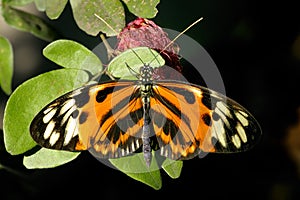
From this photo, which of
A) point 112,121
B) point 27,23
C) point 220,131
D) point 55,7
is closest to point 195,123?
point 220,131

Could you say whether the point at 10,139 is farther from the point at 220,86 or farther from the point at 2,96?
the point at 2,96

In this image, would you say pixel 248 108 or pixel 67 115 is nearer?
pixel 67 115

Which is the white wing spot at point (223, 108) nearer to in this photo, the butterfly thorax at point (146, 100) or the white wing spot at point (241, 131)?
the white wing spot at point (241, 131)

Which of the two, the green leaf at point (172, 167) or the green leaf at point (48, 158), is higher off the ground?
the green leaf at point (172, 167)

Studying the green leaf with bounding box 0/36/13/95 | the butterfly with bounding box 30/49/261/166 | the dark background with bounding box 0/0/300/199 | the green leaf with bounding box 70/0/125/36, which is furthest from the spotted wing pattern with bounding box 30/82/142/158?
the dark background with bounding box 0/0/300/199

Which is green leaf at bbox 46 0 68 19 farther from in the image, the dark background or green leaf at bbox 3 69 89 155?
the dark background

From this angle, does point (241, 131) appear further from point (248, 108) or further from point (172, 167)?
point (248, 108)

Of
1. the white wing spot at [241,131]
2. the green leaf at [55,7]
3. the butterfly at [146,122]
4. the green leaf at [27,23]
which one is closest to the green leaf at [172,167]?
the butterfly at [146,122]
